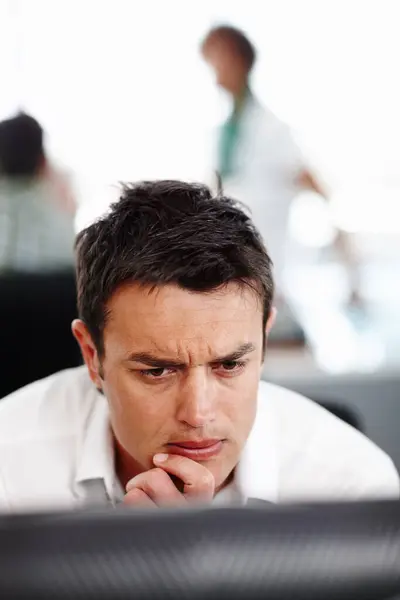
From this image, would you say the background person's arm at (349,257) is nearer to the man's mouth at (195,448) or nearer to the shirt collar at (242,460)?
the shirt collar at (242,460)

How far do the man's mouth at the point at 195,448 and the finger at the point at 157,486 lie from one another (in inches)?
1.0

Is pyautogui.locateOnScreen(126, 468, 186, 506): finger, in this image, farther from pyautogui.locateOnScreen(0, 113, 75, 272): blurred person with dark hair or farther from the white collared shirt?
pyautogui.locateOnScreen(0, 113, 75, 272): blurred person with dark hair

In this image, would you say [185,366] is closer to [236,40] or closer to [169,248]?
[169,248]

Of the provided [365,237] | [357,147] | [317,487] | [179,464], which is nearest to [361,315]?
[365,237]

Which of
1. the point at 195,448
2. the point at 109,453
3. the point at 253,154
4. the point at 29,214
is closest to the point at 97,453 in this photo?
the point at 109,453

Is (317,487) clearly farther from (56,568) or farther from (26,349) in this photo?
(56,568)

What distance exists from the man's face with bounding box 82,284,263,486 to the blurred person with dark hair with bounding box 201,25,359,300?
343mm

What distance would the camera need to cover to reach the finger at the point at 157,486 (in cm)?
55

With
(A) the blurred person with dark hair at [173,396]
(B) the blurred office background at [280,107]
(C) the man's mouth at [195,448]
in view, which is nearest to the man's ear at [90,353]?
(A) the blurred person with dark hair at [173,396]

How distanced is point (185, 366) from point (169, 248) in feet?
0.33

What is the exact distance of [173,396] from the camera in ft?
1.92

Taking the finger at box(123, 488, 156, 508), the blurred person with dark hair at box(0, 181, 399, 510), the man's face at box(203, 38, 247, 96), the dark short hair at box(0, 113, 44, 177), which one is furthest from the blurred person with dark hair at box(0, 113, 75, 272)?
the finger at box(123, 488, 156, 508)

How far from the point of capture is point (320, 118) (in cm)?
136

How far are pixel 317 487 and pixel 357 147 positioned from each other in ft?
2.80
